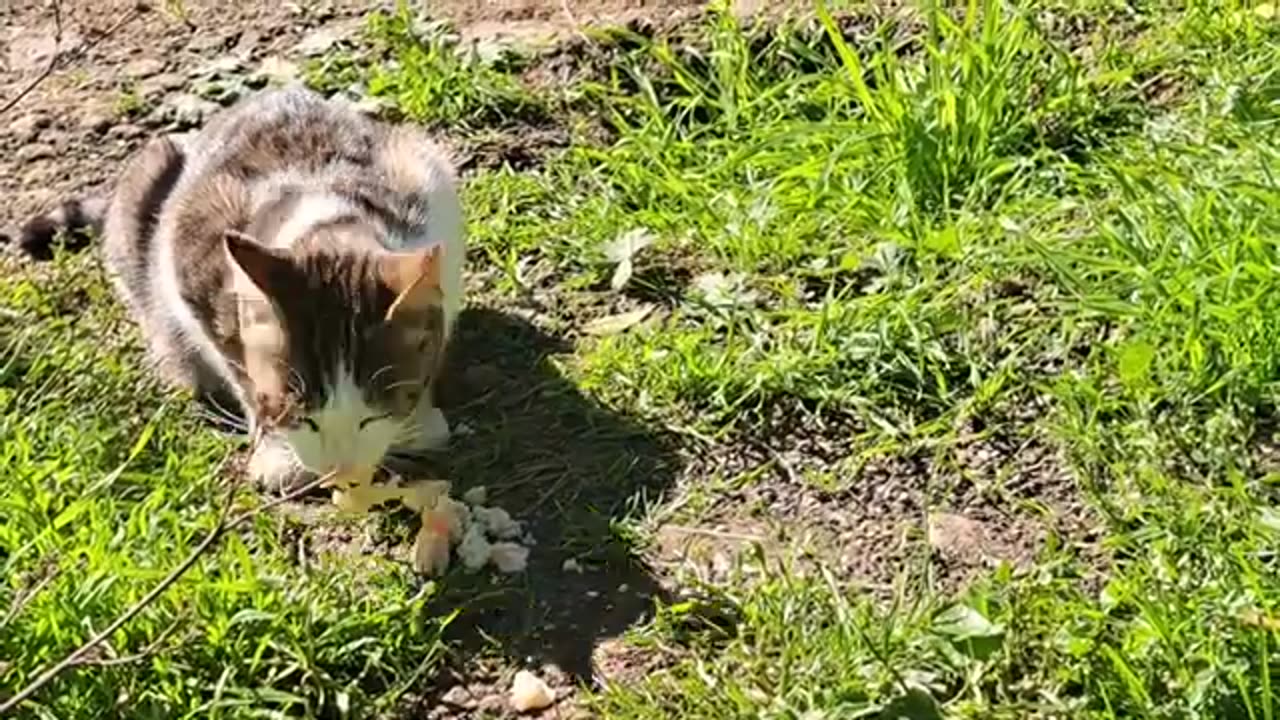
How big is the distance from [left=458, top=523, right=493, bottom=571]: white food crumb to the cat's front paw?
32 centimetres

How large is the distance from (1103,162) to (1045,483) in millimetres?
833

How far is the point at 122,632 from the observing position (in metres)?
2.69

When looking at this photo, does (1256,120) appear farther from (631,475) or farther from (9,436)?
(9,436)

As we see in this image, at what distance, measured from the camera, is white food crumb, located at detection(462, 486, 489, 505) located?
123 inches

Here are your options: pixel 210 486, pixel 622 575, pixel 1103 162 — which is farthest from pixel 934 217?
pixel 210 486

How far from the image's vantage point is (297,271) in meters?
2.83

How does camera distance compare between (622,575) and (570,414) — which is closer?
(622,575)

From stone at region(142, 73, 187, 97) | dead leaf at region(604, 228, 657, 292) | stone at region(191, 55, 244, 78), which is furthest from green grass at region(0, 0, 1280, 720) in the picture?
stone at region(142, 73, 187, 97)

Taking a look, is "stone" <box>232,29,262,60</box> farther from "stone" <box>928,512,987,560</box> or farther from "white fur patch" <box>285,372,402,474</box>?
"stone" <box>928,512,987,560</box>

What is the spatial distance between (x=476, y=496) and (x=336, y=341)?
448mm

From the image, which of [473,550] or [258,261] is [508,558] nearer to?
[473,550]

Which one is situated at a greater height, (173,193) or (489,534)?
(173,193)

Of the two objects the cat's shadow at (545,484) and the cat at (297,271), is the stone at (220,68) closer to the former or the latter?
the cat at (297,271)

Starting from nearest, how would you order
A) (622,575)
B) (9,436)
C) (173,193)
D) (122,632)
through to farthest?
1. (122,632)
2. (622,575)
3. (9,436)
4. (173,193)
